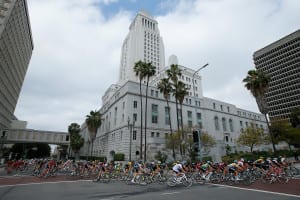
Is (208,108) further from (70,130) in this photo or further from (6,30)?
(6,30)

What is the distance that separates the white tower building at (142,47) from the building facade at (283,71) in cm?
6674

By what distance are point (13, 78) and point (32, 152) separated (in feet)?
101

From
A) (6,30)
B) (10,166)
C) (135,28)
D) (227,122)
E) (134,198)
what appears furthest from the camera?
(135,28)

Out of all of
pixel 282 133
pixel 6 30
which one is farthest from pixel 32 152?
pixel 282 133

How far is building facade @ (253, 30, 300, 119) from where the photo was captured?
99188 millimetres

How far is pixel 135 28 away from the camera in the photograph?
9738cm

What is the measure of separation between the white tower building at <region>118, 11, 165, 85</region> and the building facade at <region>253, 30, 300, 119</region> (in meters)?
66.7

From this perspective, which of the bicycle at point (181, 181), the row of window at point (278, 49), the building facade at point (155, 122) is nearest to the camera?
the bicycle at point (181, 181)

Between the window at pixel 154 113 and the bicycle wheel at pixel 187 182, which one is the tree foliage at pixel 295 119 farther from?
the bicycle wheel at pixel 187 182

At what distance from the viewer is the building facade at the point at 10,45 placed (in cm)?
4466

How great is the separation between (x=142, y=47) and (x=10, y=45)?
180 ft

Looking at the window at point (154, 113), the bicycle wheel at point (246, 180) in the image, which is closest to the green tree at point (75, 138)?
the window at point (154, 113)

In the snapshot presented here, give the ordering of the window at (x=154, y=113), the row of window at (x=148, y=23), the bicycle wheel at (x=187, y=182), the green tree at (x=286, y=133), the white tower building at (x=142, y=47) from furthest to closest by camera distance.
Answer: the row of window at (x=148, y=23) < the white tower building at (x=142, y=47) < the window at (x=154, y=113) < the green tree at (x=286, y=133) < the bicycle wheel at (x=187, y=182)

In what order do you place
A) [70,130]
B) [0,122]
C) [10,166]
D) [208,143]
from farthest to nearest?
1. [70,130]
2. [0,122]
3. [208,143]
4. [10,166]
